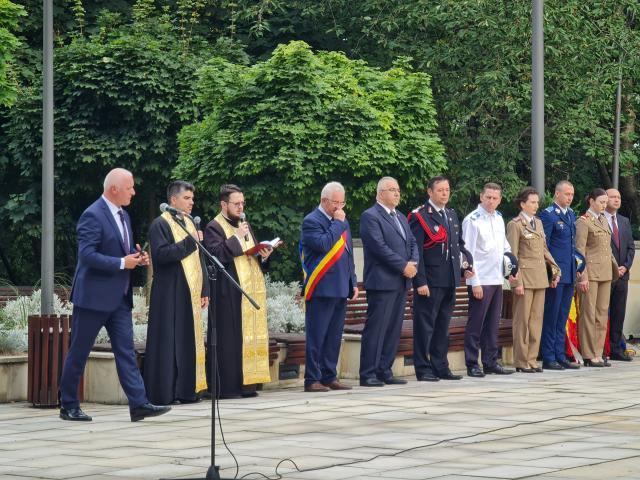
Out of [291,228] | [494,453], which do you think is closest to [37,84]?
[291,228]

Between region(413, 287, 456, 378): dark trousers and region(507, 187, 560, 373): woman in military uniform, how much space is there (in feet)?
3.67

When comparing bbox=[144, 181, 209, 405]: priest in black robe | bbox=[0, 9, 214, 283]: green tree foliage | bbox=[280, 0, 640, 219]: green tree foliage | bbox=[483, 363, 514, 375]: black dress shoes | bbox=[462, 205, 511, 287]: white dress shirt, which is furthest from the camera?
bbox=[0, 9, 214, 283]: green tree foliage

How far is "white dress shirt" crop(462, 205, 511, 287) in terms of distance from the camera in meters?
15.7

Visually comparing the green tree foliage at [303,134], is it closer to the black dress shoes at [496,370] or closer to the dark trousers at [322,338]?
the black dress shoes at [496,370]

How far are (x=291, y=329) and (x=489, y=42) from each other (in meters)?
11.6

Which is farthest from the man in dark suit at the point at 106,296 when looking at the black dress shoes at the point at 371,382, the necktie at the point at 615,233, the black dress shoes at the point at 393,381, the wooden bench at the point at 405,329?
the necktie at the point at 615,233

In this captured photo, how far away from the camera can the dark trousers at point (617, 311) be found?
1823 cm

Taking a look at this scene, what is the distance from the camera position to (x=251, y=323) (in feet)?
44.9

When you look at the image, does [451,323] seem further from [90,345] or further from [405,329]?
[90,345]

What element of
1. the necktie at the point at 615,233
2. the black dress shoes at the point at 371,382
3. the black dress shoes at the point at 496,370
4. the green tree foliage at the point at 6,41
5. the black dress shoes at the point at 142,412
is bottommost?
the black dress shoes at the point at 142,412

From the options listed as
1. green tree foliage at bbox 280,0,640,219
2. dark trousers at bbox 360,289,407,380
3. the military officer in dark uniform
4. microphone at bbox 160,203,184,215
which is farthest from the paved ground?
green tree foliage at bbox 280,0,640,219

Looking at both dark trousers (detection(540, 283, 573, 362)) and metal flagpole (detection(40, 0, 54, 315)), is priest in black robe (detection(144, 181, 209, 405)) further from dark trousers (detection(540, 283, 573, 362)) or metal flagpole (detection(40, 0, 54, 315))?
dark trousers (detection(540, 283, 573, 362))

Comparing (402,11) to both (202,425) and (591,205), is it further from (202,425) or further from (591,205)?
(202,425)

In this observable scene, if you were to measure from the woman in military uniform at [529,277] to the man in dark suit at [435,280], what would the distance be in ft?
3.64
